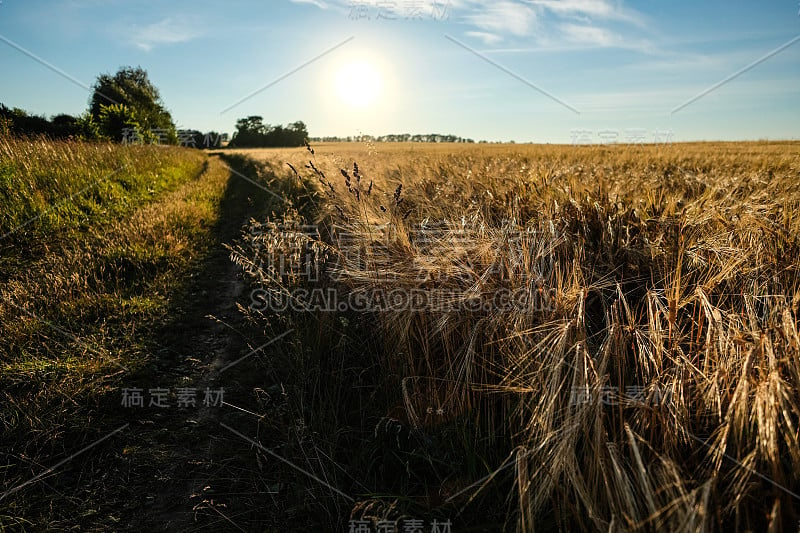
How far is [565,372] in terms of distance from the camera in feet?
6.03

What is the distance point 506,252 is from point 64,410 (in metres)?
2.67

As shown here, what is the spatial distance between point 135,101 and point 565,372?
4311cm

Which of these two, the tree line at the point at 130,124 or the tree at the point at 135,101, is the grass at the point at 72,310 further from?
the tree at the point at 135,101

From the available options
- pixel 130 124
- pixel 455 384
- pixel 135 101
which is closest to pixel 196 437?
pixel 455 384

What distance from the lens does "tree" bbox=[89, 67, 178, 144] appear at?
3017cm

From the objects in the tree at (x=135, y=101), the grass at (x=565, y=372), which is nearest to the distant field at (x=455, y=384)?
the grass at (x=565, y=372)

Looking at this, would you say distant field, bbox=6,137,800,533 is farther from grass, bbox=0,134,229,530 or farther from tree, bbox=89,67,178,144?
tree, bbox=89,67,178,144

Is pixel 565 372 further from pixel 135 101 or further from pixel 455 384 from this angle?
pixel 135 101

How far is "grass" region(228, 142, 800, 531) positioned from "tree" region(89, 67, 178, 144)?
3046 cm

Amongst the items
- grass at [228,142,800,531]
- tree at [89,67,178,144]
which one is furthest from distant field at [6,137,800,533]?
tree at [89,67,178,144]

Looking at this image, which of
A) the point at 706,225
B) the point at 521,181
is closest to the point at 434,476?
the point at 706,225

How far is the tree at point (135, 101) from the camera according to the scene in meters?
30.2

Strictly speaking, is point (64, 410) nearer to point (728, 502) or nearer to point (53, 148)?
point (728, 502)

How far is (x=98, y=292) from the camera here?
13.3ft
